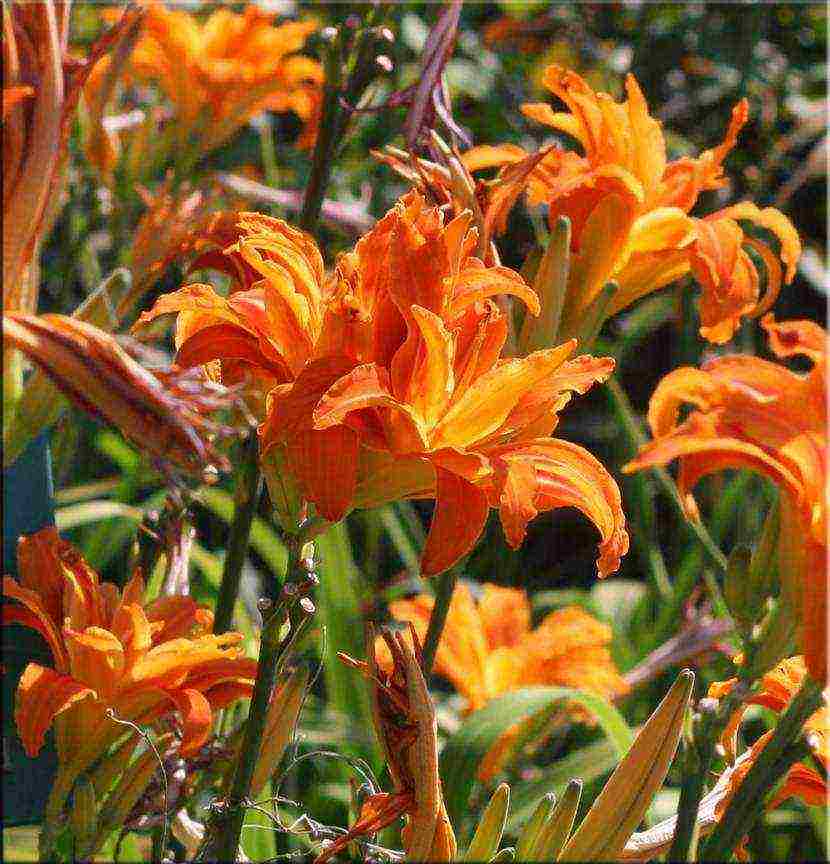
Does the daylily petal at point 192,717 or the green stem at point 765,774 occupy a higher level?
the green stem at point 765,774

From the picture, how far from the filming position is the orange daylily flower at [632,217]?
26.3 inches

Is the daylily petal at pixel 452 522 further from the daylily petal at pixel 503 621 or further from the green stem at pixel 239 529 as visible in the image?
the daylily petal at pixel 503 621

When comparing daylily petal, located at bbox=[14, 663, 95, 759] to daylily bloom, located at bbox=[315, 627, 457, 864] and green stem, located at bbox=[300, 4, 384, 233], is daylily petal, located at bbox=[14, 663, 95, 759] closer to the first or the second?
daylily bloom, located at bbox=[315, 627, 457, 864]

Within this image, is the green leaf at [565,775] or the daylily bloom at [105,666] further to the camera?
the green leaf at [565,775]

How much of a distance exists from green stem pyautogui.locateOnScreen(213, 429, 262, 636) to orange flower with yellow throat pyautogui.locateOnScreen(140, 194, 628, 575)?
9 centimetres

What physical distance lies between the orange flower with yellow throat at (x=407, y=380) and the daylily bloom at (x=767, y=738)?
0.08m

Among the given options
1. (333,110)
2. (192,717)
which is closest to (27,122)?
(333,110)

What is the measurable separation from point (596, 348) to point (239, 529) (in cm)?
136

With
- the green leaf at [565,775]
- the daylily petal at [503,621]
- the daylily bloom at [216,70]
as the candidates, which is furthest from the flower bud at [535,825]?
the daylily bloom at [216,70]

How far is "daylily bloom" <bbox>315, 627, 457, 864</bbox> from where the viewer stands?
0.47 m

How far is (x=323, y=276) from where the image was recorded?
0.52 meters

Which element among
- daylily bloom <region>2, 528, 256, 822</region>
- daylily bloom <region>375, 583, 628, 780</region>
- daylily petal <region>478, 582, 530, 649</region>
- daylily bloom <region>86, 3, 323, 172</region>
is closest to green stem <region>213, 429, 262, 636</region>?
daylily bloom <region>2, 528, 256, 822</region>

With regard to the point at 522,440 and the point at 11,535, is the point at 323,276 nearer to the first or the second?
the point at 522,440

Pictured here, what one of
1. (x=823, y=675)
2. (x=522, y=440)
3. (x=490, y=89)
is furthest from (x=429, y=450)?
(x=490, y=89)
